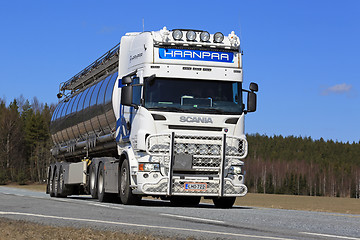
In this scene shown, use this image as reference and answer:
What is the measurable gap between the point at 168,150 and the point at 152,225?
5.90 m

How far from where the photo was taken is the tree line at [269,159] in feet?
368

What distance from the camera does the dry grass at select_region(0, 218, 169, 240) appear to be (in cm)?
801

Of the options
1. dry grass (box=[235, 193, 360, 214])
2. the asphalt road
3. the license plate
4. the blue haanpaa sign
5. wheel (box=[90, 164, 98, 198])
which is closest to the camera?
the asphalt road

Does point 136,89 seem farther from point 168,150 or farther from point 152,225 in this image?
point 152,225

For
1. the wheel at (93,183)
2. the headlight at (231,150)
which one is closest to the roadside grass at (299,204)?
the headlight at (231,150)

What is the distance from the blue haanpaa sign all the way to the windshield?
2.12 ft

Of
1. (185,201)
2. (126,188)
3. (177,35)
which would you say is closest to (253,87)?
(177,35)

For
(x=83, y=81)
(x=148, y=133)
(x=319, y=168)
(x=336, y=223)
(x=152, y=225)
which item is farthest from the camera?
(x=319, y=168)

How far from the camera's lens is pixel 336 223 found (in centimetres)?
1166

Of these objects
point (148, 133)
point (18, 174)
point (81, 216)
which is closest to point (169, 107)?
point (148, 133)

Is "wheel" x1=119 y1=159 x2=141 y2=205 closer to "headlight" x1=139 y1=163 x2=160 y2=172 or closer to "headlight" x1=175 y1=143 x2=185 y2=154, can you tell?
"headlight" x1=139 y1=163 x2=160 y2=172

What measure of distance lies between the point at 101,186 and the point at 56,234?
1173cm

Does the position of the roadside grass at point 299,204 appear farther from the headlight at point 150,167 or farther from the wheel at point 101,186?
the headlight at point 150,167

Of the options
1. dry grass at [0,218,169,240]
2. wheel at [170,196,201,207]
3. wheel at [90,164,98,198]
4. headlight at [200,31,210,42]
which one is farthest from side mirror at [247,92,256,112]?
dry grass at [0,218,169,240]
